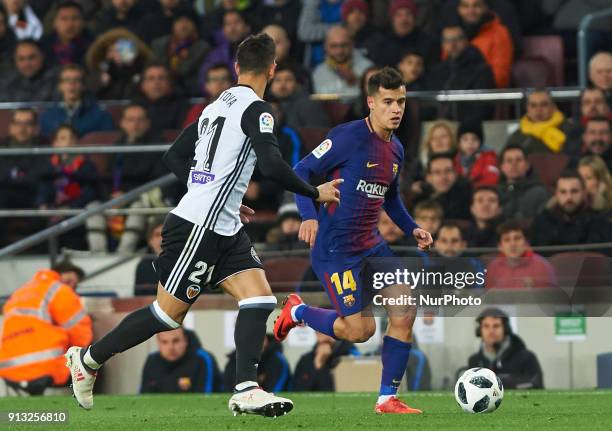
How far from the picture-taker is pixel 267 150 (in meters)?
7.87

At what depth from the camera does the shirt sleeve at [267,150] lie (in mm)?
7824

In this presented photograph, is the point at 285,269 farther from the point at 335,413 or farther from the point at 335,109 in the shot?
the point at 335,413

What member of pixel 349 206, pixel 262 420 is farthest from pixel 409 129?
pixel 262 420

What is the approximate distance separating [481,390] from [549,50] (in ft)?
26.1

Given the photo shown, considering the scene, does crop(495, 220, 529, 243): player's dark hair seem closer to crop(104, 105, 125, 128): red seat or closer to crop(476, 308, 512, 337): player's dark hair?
crop(476, 308, 512, 337): player's dark hair

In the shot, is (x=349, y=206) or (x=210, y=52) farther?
(x=210, y=52)

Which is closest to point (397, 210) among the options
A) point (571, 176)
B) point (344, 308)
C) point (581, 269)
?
point (344, 308)

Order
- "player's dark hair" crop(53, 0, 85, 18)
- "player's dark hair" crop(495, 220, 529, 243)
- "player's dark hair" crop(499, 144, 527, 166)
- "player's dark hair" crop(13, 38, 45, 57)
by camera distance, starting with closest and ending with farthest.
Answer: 1. "player's dark hair" crop(495, 220, 529, 243)
2. "player's dark hair" crop(499, 144, 527, 166)
3. "player's dark hair" crop(13, 38, 45, 57)
4. "player's dark hair" crop(53, 0, 85, 18)

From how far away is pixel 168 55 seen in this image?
56.3ft

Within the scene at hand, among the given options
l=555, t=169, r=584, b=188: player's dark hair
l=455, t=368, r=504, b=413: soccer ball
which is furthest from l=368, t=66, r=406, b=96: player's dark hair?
l=555, t=169, r=584, b=188: player's dark hair

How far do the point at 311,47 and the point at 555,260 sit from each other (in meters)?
5.55

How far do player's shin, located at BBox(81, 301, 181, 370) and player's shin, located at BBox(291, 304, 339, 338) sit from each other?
146 centimetres

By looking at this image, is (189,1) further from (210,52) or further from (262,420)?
(262,420)

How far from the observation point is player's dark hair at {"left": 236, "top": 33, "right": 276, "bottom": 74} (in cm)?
819
